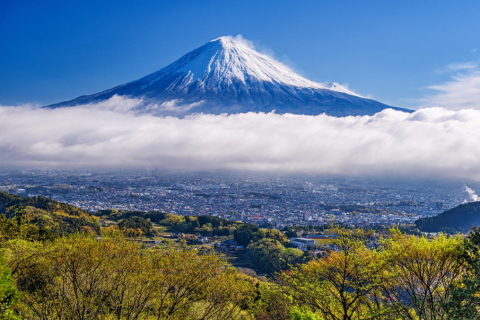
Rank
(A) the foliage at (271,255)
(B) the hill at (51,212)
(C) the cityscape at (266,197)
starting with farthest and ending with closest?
(C) the cityscape at (266,197), (B) the hill at (51,212), (A) the foliage at (271,255)

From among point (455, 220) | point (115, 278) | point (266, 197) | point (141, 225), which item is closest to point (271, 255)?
point (141, 225)

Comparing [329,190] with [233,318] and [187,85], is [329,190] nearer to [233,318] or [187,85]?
[187,85]

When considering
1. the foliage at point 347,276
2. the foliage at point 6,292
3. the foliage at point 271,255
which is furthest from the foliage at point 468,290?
the foliage at point 271,255

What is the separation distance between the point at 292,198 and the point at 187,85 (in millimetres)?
94837

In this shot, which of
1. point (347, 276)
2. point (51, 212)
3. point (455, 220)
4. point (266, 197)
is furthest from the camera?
point (266, 197)

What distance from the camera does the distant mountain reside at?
238 feet

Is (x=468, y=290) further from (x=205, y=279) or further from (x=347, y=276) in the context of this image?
(x=205, y=279)

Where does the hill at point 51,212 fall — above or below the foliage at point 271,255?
above

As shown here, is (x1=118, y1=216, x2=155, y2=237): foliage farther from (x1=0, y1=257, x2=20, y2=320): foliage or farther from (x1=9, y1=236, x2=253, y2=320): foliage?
(x1=0, y1=257, x2=20, y2=320): foliage

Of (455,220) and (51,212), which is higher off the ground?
(51,212)

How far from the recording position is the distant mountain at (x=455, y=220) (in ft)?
238

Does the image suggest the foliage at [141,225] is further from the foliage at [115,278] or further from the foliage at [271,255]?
the foliage at [115,278]

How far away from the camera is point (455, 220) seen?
7481cm

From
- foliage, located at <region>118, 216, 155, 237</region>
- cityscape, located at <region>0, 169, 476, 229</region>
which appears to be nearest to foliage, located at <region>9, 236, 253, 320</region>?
foliage, located at <region>118, 216, 155, 237</region>
